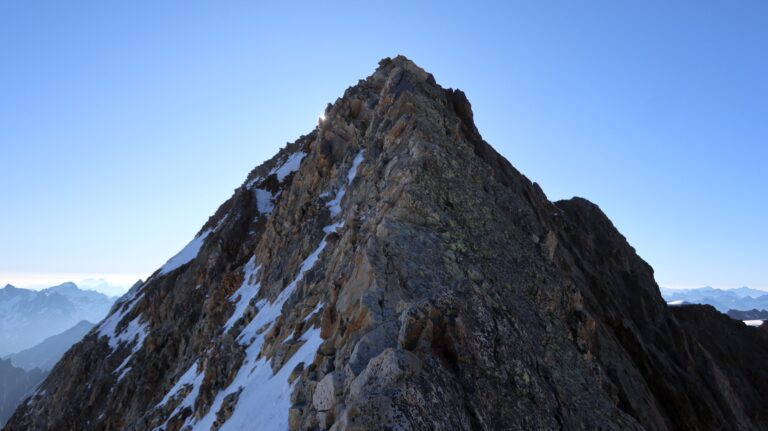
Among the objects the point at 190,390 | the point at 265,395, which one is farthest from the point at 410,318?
the point at 190,390

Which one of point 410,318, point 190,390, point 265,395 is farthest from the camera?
point 190,390

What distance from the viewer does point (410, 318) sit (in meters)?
10.2

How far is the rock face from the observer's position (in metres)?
10.2

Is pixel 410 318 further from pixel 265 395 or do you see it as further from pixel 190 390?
pixel 190 390

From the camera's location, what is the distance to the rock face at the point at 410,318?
33.6 feet

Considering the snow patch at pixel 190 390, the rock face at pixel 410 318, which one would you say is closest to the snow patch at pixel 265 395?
the rock face at pixel 410 318

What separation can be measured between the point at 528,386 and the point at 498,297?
3.90 metres

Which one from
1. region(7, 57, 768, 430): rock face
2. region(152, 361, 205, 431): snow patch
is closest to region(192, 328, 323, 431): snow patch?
region(7, 57, 768, 430): rock face

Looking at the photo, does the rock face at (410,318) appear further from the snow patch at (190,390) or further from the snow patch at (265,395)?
A: the snow patch at (190,390)

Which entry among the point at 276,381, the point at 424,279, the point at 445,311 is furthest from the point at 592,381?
the point at 276,381

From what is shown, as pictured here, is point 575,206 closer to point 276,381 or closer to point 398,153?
point 398,153

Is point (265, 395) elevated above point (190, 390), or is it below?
above

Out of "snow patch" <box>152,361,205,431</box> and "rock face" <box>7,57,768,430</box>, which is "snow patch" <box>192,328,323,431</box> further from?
"snow patch" <box>152,361,205,431</box>

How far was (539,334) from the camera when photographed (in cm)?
1515
